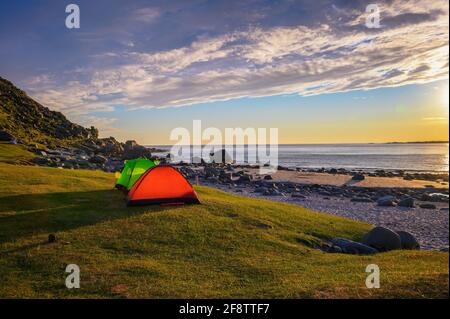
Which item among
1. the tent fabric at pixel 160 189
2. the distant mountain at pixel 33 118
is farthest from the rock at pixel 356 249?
the distant mountain at pixel 33 118

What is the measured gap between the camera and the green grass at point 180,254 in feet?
32.3

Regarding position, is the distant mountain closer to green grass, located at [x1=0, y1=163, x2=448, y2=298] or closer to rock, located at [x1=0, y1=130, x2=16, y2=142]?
rock, located at [x1=0, y1=130, x2=16, y2=142]

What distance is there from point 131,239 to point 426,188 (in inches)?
1867

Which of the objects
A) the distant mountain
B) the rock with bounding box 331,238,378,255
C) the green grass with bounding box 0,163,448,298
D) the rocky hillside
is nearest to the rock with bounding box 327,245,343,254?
the rock with bounding box 331,238,378,255

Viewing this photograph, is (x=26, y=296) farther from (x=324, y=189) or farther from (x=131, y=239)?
(x=324, y=189)

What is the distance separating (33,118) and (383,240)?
92.1 metres

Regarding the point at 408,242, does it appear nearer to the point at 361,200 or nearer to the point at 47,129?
the point at 361,200

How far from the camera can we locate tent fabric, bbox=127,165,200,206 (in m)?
19.8

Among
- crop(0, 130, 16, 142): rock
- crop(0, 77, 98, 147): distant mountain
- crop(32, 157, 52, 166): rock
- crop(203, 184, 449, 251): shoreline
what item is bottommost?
crop(203, 184, 449, 251): shoreline

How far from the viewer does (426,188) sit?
49562 mm

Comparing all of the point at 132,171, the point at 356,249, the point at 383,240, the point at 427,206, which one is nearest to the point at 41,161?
the point at 132,171

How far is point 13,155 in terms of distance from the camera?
1633 inches

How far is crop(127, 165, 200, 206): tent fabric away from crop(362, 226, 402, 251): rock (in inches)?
383

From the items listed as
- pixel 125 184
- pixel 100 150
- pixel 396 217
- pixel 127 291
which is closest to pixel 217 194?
pixel 125 184
